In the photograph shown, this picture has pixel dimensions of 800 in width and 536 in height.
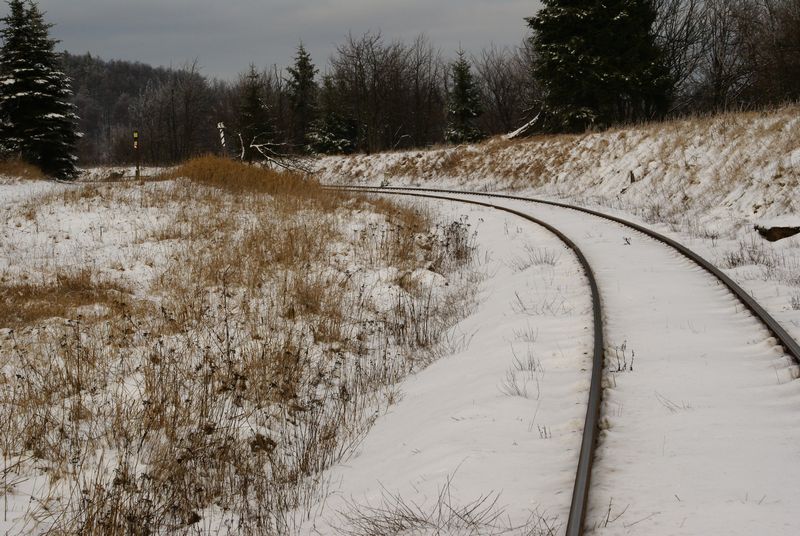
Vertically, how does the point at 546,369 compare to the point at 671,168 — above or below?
below

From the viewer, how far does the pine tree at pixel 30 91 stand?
24625 millimetres

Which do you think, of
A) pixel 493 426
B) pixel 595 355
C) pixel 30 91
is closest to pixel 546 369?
pixel 595 355

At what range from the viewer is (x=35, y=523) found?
3613 mm

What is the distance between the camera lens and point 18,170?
20781mm

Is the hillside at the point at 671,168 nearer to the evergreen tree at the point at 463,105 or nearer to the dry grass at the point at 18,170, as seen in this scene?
the evergreen tree at the point at 463,105

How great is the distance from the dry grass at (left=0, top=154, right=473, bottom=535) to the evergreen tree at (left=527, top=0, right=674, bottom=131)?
51.7 feet

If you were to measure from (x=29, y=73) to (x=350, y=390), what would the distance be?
2697cm

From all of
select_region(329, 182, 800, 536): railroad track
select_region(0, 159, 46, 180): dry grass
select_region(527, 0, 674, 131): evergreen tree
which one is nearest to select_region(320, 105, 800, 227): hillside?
select_region(527, 0, 674, 131): evergreen tree

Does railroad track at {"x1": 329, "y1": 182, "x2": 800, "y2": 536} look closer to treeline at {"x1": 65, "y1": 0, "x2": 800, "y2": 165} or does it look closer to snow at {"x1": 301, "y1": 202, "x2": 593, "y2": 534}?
snow at {"x1": 301, "y1": 202, "x2": 593, "y2": 534}

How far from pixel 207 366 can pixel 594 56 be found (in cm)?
2374

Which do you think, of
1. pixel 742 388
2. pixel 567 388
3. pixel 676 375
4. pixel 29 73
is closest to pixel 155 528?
pixel 567 388

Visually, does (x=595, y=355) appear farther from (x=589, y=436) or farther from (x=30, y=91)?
(x=30, y=91)

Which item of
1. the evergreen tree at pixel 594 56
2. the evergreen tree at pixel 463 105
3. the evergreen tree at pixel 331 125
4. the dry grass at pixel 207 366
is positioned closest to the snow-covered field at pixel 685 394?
the dry grass at pixel 207 366

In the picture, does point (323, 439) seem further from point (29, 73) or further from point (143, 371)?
point (29, 73)
